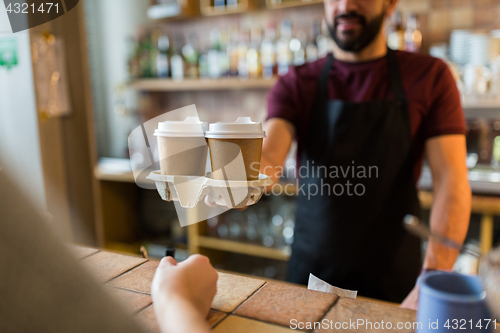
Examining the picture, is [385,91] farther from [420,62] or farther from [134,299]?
[134,299]

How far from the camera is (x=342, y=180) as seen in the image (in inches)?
55.6

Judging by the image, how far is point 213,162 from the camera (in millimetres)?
739

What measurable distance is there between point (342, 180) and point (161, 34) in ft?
7.24

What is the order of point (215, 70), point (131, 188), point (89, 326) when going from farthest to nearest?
point (131, 188)
point (215, 70)
point (89, 326)

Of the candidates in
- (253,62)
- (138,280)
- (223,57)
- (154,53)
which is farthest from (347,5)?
(154,53)

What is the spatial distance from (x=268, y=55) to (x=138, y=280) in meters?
1.90

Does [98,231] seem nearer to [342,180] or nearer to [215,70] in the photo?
[215,70]

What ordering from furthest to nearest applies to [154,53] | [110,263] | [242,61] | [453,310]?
[154,53] < [242,61] < [110,263] < [453,310]

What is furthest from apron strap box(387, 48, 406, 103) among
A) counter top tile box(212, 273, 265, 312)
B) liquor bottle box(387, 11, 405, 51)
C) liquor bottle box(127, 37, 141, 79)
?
liquor bottle box(127, 37, 141, 79)

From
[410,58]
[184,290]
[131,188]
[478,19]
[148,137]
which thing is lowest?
[131,188]

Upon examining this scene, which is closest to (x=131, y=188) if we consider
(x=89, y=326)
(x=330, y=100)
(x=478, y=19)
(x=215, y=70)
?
(x=215, y=70)

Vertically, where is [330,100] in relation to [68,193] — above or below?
above

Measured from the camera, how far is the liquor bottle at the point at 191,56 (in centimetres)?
274

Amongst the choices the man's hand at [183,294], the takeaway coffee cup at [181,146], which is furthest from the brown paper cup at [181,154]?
the man's hand at [183,294]
